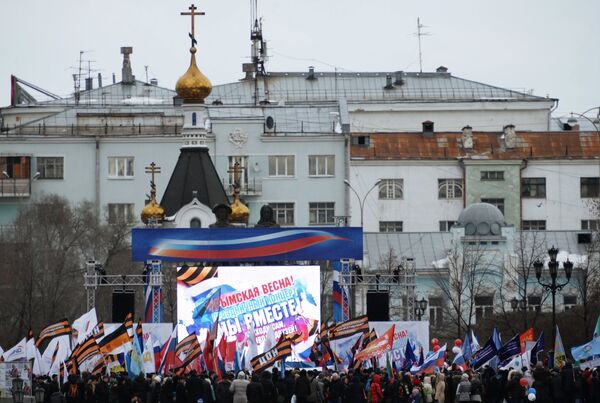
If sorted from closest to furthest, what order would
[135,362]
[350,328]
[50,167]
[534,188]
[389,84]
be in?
1. [135,362]
2. [350,328]
3. [50,167]
4. [534,188]
5. [389,84]

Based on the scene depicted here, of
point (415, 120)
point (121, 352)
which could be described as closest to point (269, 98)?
point (415, 120)

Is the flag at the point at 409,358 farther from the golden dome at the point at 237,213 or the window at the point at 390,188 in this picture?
→ the window at the point at 390,188

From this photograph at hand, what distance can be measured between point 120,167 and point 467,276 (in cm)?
2229

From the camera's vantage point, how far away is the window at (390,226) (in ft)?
316

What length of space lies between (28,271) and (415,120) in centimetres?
3354

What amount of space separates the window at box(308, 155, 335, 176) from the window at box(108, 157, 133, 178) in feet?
24.6

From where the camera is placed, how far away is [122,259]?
3216 inches

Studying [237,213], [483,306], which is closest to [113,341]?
[237,213]

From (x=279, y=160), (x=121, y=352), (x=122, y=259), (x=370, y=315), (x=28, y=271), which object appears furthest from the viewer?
(x=279, y=160)

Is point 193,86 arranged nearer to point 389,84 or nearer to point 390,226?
point 390,226

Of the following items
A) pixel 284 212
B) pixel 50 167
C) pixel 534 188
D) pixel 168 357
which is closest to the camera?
pixel 168 357

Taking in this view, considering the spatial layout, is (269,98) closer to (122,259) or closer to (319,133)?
(319,133)

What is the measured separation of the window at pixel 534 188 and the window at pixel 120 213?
54.9 ft

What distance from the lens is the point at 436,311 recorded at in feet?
261
